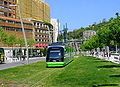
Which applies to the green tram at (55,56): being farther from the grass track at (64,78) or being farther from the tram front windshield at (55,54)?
the grass track at (64,78)

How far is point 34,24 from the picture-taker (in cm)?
13750

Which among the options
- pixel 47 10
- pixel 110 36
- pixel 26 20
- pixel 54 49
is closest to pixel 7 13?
pixel 26 20

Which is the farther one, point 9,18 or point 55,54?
point 9,18

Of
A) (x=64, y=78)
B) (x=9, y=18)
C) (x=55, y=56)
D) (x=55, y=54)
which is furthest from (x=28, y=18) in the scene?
(x=64, y=78)

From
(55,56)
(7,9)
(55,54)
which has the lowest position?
(55,56)

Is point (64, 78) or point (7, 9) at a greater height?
point (7, 9)

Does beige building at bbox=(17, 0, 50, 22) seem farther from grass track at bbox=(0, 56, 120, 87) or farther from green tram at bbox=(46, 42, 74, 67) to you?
grass track at bbox=(0, 56, 120, 87)

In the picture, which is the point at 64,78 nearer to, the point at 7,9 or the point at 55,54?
the point at 55,54

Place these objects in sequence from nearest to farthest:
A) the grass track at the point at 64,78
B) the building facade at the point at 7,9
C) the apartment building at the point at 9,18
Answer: the grass track at the point at 64,78 → the apartment building at the point at 9,18 → the building facade at the point at 7,9

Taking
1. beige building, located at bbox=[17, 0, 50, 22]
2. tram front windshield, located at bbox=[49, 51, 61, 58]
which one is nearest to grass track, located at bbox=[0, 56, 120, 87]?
tram front windshield, located at bbox=[49, 51, 61, 58]

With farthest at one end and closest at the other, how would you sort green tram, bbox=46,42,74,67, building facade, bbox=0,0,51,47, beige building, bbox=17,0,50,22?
beige building, bbox=17,0,50,22 < building facade, bbox=0,0,51,47 < green tram, bbox=46,42,74,67

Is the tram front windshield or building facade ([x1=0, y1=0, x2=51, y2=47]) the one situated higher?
building facade ([x1=0, y1=0, x2=51, y2=47])

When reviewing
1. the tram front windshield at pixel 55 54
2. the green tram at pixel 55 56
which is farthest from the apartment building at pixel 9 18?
the tram front windshield at pixel 55 54

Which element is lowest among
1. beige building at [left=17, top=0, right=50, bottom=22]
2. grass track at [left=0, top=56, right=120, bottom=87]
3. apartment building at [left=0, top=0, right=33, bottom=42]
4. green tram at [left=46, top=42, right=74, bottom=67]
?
grass track at [left=0, top=56, right=120, bottom=87]
